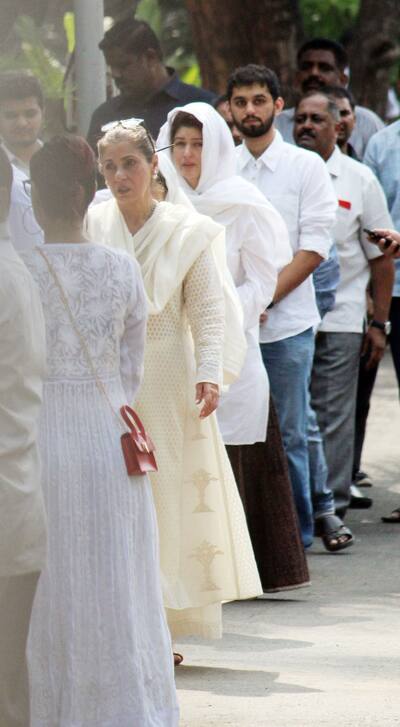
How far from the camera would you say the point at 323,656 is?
6.78 m

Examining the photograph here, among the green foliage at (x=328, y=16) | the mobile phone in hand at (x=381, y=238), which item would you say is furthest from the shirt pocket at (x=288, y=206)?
the green foliage at (x=328, y=16)

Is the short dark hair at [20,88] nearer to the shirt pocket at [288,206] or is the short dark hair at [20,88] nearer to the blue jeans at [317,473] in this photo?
the shirt pocket at [288,206]

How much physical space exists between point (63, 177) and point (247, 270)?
2661 millimetres

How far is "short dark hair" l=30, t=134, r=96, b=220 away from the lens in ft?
17.5

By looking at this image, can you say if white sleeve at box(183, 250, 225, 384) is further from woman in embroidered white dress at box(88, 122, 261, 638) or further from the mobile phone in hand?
the mobile phone in hand

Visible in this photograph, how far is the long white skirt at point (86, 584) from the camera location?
522 cm

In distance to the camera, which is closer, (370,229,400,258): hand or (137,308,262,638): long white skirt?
(137,308,262,638): long white skirt

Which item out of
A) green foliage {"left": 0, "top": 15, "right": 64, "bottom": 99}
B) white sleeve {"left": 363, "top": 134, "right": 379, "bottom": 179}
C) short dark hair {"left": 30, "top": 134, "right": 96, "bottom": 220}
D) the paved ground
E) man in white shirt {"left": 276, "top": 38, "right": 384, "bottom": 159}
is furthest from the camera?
green foliage {"left": 0, "top": 15, "right": 64, "bottom": 99}

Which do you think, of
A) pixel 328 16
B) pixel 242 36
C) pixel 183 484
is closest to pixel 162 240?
pixel 183 484

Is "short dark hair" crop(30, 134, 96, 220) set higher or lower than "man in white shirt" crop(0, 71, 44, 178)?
higher

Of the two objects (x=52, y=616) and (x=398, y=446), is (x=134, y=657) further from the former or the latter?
(x=398, y=446)

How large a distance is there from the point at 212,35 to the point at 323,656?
8.97 metres

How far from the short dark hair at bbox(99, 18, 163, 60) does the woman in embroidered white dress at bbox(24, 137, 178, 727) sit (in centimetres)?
409

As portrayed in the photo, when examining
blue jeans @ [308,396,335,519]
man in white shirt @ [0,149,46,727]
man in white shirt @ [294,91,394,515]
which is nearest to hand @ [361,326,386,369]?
man in white shirt @ [294,91,394,515]
